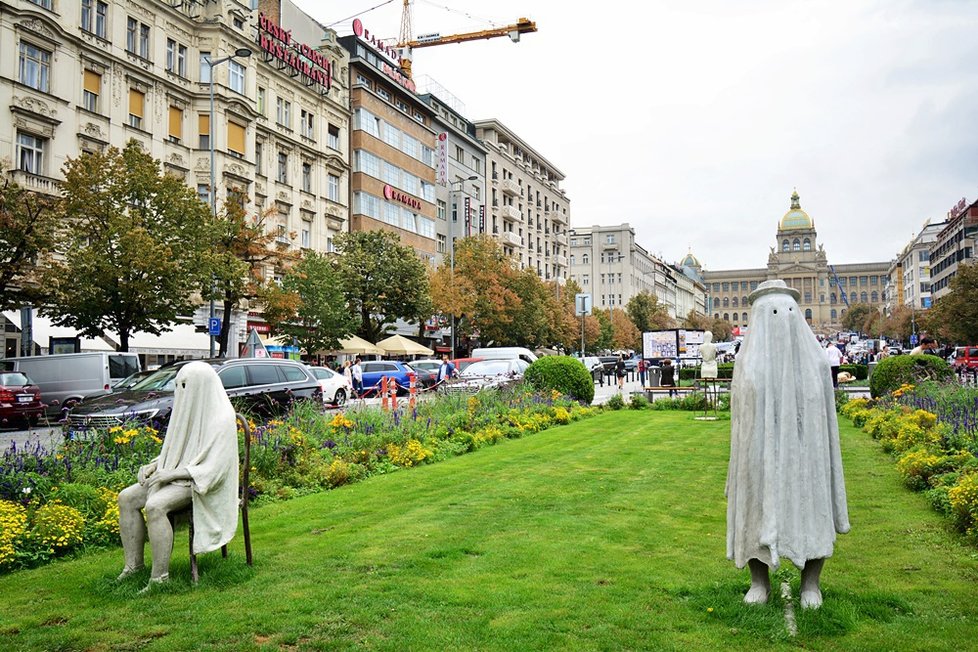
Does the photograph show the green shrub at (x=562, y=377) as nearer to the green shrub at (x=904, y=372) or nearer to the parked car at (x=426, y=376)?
the green shrub at (x=904, y=372)

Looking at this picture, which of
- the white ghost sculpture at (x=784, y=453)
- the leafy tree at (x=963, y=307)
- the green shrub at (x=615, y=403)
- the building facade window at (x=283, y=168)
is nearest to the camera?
the white ghost sculpture at (x=784, y=453)

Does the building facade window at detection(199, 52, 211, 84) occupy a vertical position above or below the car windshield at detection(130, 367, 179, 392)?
above

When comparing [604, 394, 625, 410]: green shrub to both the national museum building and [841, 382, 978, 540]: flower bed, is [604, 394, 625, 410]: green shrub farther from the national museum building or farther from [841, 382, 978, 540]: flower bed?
the national museum building

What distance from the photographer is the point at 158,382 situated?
50.4 ft

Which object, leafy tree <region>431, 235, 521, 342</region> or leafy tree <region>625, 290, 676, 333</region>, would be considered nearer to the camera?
leafy tree <region>431, 235, 521, 342</region>

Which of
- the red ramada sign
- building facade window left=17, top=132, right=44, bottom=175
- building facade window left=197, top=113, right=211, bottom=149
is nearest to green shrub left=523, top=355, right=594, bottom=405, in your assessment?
building facade window left=17, top=132, right=44, bottom=175

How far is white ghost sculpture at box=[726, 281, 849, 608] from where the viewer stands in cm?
459

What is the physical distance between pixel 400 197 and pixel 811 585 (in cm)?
5173

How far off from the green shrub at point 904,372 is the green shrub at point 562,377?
7502 mm

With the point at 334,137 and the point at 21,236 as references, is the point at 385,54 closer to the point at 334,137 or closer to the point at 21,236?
the point at 334,137

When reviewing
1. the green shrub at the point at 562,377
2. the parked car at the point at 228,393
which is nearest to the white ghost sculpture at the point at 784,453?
the parked car at the point at 228,393

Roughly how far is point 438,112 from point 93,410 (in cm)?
5568

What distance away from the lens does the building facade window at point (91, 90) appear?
100.0ft

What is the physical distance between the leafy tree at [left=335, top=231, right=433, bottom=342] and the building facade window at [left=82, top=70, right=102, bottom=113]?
14077 millimetres
